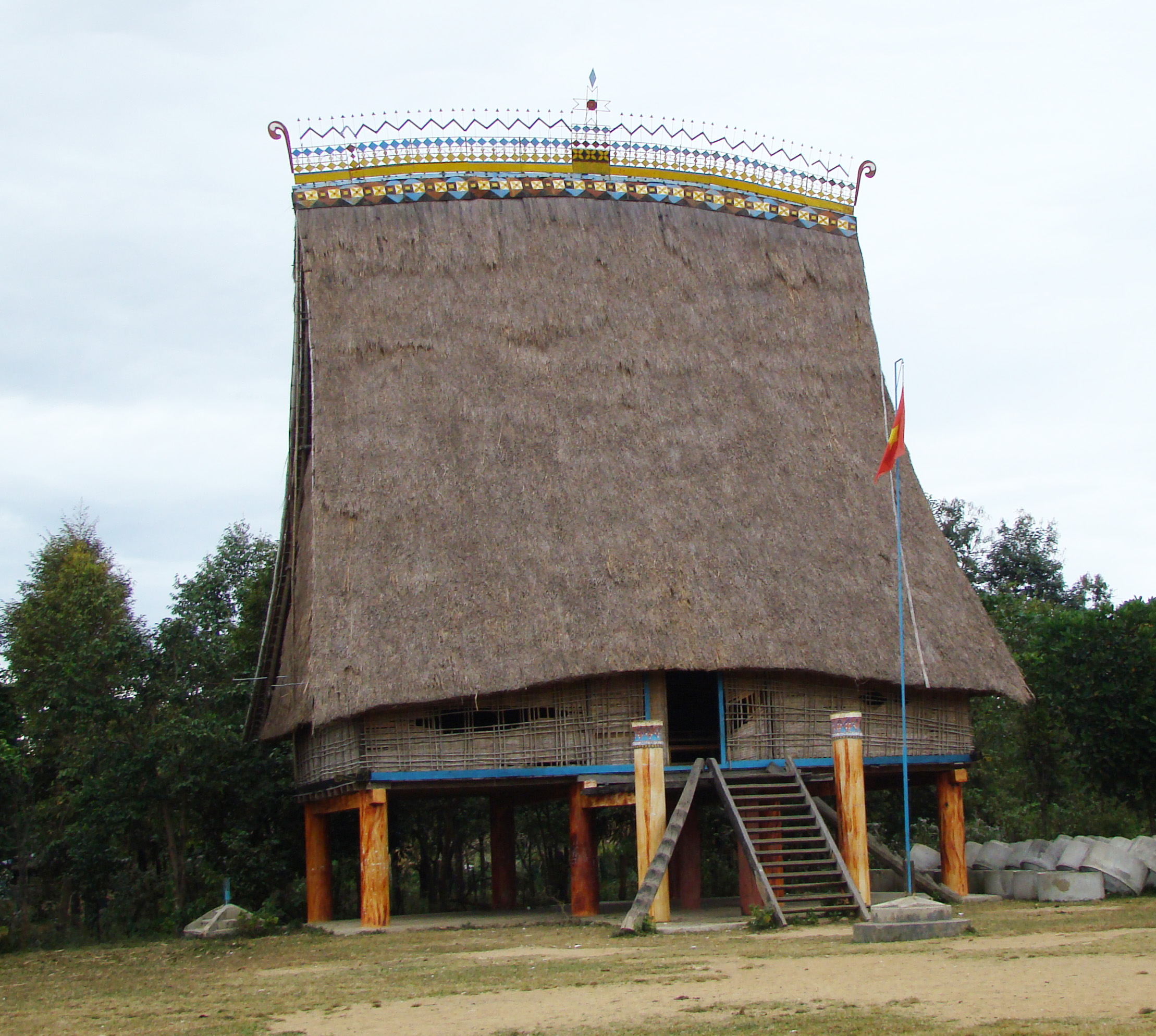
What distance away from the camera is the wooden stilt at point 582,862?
659 inches

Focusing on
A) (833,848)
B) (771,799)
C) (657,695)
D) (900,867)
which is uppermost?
(657,695)

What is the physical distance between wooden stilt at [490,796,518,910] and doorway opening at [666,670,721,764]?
2.75 meters

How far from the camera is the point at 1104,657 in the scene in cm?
2019

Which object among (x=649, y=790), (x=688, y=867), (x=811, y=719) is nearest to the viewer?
(x=649, y=790)

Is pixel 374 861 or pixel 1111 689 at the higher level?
pixel 1111 689

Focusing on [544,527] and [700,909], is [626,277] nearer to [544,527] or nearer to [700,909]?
[544,527]

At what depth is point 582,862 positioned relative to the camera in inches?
663

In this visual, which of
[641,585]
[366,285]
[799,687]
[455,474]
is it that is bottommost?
[799,687]

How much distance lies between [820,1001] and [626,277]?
549 inches

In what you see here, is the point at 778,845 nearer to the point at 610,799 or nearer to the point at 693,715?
the point at 610,799

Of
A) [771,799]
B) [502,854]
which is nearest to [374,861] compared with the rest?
[771,799]

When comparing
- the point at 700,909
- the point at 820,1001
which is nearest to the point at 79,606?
the point at 700,909

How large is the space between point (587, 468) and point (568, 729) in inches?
135

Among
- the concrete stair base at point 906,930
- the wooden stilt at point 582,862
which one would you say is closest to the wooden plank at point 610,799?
the wooden stilt at point 582,862
